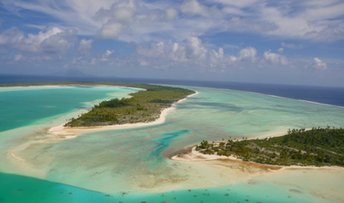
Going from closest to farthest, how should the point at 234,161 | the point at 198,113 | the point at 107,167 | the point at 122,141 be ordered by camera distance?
the point at 107,167
the point at 234,161
the point at 122,141
the point at 198,113

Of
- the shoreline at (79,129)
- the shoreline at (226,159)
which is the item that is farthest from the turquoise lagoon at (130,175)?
the shoreline at (79,129)

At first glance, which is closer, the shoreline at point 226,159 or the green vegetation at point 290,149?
the shoreline at point 226,159

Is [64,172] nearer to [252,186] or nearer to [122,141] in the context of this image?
[122,141]

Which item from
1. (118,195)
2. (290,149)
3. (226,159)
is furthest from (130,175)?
(290,149)

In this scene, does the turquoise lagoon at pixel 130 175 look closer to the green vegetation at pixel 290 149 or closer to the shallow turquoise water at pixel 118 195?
the shallow turquoise water at pixel 118 195

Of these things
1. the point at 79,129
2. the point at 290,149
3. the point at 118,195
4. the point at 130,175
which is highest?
the point at 290,149

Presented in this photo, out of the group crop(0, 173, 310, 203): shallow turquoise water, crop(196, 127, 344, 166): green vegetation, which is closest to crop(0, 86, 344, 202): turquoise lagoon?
crop(0, 173, 310, 203): shallow turquoise water

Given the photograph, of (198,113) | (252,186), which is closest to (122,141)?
(252,186)

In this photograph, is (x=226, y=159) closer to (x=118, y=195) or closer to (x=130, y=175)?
(x=130, y=175)

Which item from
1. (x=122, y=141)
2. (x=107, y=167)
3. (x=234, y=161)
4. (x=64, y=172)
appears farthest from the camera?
(x=122, y=141)
